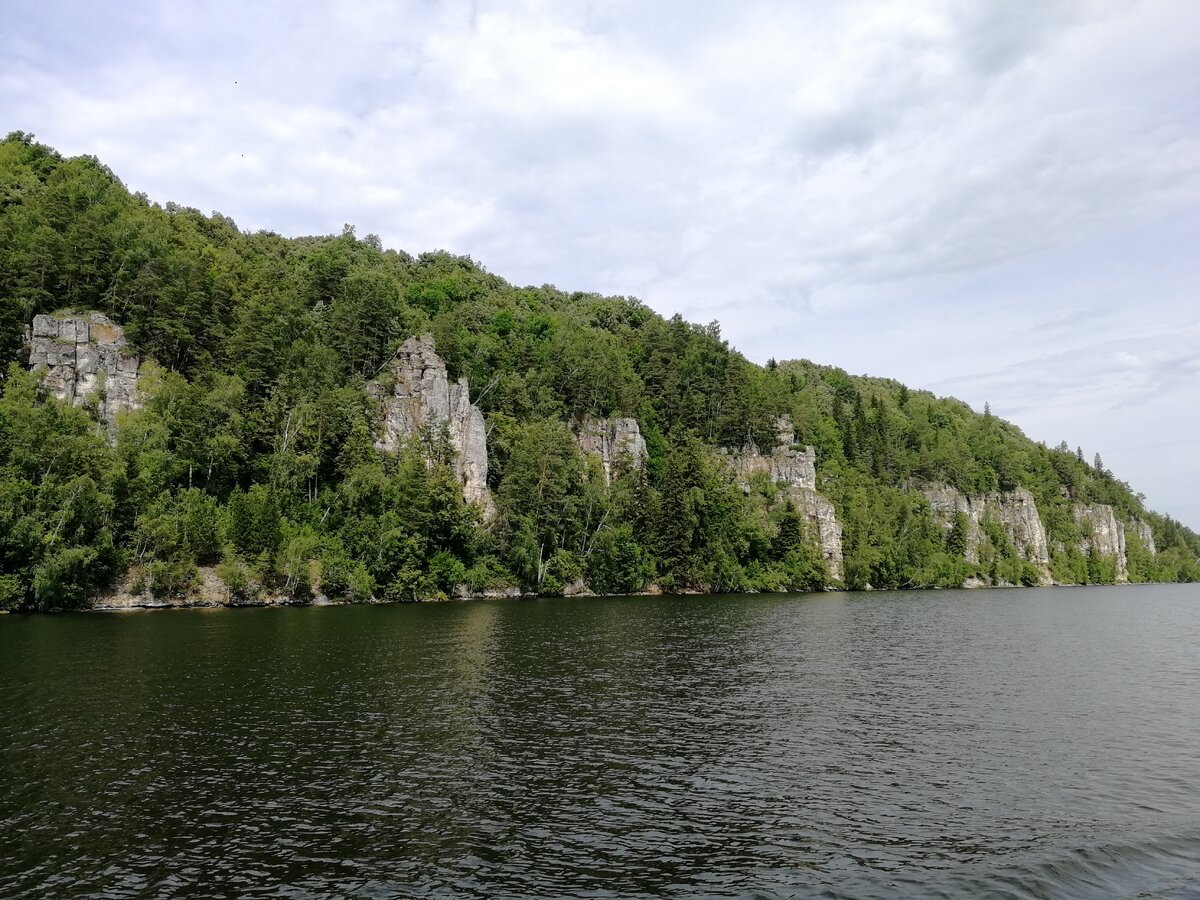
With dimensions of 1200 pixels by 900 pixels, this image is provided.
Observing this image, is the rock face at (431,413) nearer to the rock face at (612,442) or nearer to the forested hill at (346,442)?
the forested hill at (346,442)

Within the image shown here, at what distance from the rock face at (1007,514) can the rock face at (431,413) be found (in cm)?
11720

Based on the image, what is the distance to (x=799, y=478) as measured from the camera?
13812 centimetres

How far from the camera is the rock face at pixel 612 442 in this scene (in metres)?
124

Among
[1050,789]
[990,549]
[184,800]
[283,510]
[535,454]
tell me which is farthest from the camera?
[990,549]

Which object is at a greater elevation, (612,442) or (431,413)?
(431,413)

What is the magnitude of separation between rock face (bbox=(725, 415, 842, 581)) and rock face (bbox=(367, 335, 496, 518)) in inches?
2021

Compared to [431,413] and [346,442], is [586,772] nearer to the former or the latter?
[346,442]

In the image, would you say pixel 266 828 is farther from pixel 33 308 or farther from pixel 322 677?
pixel 33 308

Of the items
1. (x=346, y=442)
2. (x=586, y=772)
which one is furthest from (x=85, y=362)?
(x=586, y=772)

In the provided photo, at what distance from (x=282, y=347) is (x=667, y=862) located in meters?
103

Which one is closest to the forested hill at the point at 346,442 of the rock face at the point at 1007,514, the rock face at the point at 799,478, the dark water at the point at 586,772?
the rock face at the point at 799,478

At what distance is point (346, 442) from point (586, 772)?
80.8 m

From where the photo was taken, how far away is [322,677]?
117ft

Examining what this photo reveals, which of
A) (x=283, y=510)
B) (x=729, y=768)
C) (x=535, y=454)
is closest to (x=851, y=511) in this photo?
(x=535, y=454)
